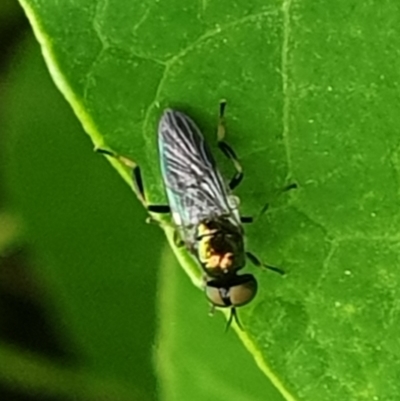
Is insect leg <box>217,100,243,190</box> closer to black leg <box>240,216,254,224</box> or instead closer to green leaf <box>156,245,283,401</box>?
black leg <box>240,216,254,224</box>

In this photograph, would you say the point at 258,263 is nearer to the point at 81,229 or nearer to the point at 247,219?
the point at 247,219

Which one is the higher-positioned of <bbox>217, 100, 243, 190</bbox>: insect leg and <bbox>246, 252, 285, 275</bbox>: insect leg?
<bbox>217, 100, 243, 190</bbox>: insect leg

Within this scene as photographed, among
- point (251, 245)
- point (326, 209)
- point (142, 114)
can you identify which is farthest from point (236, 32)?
point (251, 245)

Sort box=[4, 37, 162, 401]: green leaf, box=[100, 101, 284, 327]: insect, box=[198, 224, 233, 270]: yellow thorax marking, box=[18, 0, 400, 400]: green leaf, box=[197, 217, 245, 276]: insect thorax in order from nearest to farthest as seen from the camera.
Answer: box=[18, 0, 400, 400]: green leaf < box=[100, 101, 284, 327]: insect < box=[197, 217, 245, 276]: insect thorax < box=[198, 224, 233, 270]: yellow thorax marking < box=[4, 37, 162, 401]: green leaf

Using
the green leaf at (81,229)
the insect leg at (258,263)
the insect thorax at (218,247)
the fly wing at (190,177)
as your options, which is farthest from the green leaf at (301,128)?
the green leaf at (81,229)

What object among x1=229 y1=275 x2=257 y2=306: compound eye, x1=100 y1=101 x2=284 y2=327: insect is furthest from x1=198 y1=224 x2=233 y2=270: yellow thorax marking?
x1=229 y1=275 x2=257 y2=306: compound eye

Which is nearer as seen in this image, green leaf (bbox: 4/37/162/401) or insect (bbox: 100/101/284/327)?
insect (bbox: 100/101/284/327)

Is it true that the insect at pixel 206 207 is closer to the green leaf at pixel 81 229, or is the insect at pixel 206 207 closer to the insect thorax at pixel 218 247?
Answer: the insect thorax at pixel 218 247
